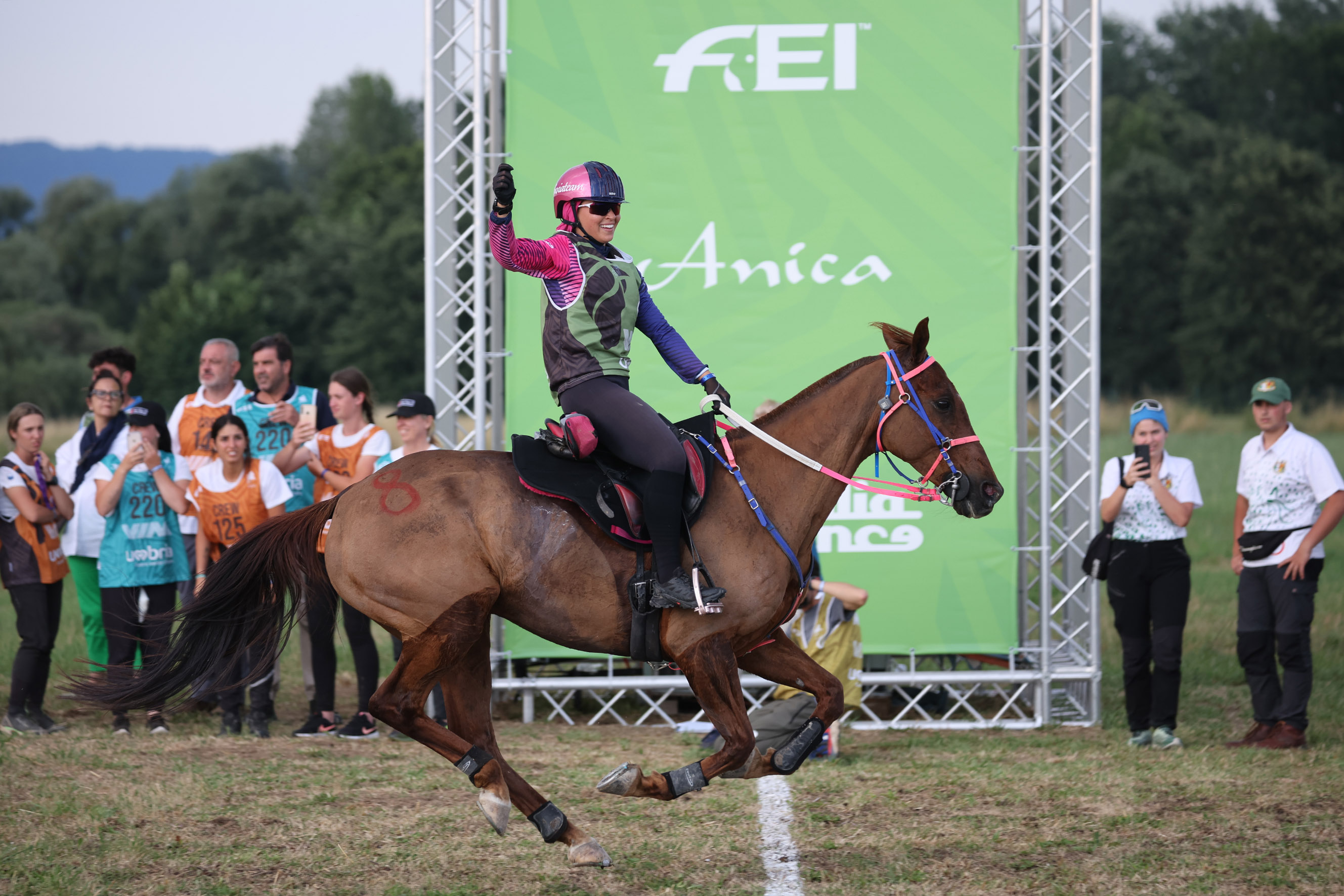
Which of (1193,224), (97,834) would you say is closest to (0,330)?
(1193,224)

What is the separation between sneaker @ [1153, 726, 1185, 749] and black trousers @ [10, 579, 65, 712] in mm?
6888

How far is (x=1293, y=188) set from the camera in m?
40.5

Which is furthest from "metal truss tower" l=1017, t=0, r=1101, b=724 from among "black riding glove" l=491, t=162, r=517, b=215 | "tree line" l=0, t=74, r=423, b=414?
"tree line" l=0, t=74, r=423, b=414

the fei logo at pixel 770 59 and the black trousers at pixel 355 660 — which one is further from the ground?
the fei logo at pixel 770 59

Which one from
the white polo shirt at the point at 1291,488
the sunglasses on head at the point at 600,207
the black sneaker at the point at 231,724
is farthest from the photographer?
the black sneaker at the point at 231,724

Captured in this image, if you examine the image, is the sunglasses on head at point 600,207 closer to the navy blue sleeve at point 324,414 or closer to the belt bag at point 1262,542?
the navy blue sleeve at point 324,414

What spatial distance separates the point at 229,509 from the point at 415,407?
1.35m

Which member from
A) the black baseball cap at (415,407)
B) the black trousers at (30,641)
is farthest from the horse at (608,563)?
the black trousers at (30,641)

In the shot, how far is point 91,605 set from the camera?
822 cm

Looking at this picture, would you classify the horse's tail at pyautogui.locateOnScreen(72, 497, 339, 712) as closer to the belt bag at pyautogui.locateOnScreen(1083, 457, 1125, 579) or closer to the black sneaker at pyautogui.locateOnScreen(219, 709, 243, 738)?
the black sneaker at pyautogui.locateOnScreen(219, 709, 243, 738)

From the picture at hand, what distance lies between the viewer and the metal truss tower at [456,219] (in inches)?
313

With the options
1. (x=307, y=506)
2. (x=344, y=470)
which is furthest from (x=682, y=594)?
(x=344, y=470)

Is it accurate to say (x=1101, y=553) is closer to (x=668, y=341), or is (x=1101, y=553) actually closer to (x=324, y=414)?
(x=668, y=341)

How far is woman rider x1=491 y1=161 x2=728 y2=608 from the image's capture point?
4.64m
